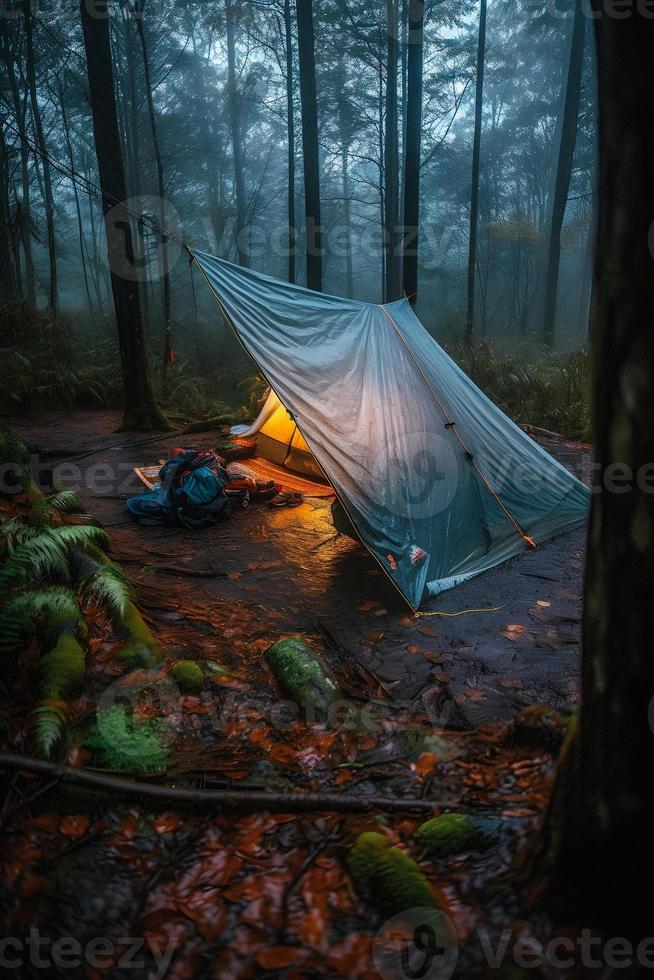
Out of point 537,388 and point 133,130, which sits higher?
point 133,130

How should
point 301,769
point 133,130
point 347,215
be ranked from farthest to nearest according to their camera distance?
point 347,215 < point 133,130 < point 301,769

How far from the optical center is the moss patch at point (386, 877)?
5.35ft

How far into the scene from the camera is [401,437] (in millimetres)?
4926

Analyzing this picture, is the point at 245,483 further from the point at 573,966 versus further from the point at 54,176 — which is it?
the point at 54,176

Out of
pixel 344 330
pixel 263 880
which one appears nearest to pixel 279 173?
pixel 344 330

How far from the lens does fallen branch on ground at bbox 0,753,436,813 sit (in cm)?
203

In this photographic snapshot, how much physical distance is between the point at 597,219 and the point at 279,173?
3658cm

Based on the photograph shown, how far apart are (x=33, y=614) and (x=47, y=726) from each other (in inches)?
35.2

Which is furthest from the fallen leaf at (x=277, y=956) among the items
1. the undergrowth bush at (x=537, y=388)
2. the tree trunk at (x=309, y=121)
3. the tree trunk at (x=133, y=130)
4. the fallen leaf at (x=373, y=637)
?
the tree trunk at (x=133, y=130)

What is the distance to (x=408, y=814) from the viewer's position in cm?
201

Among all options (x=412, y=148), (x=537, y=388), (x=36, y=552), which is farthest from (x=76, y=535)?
(x=537, y=388)

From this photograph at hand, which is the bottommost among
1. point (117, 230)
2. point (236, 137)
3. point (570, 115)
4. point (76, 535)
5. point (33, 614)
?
point (33, 614)

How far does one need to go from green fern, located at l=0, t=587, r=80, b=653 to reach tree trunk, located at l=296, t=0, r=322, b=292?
7.63 m

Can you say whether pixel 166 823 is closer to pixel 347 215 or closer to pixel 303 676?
pixel 303 676
